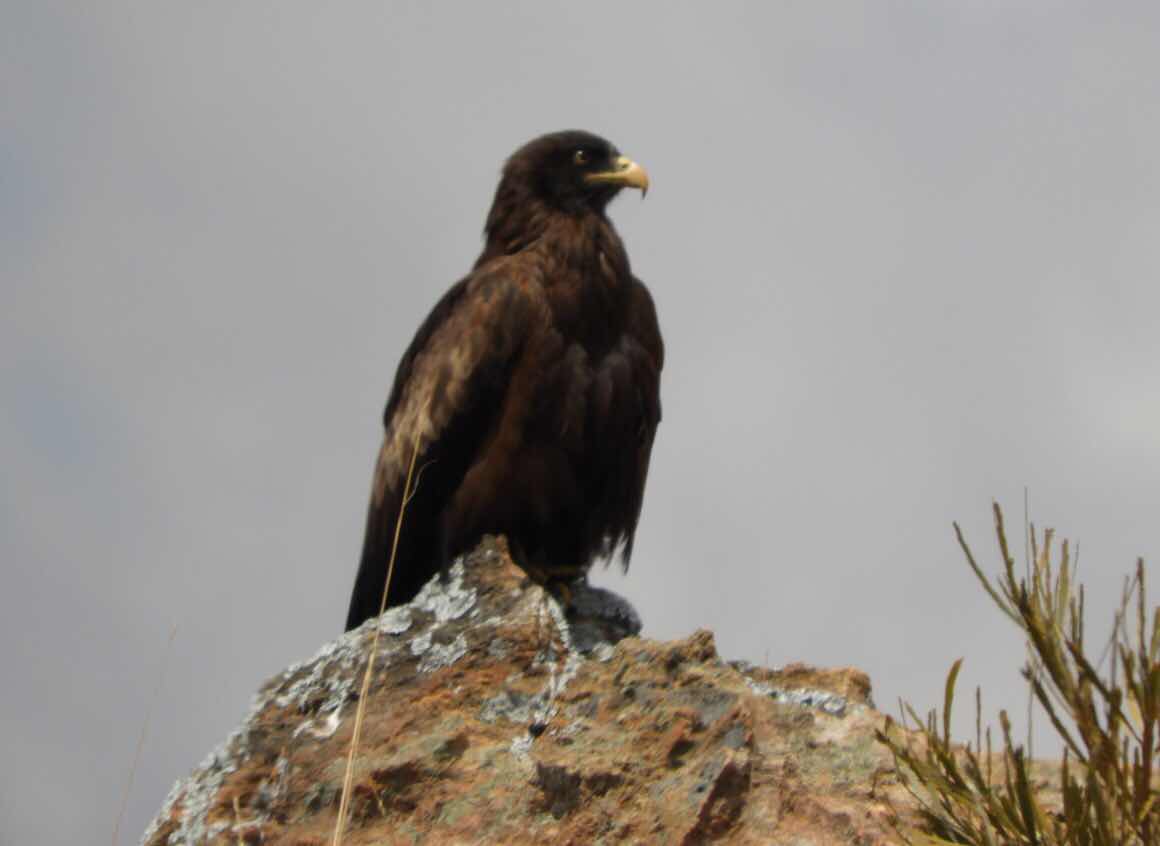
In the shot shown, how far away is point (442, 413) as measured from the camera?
6.38m

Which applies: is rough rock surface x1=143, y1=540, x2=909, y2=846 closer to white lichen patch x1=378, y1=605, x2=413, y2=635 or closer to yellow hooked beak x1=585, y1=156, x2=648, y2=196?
white lichen patch x1=378, y1=605, x2=413, y2=635

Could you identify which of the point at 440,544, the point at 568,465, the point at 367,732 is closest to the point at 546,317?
the point at 568,465

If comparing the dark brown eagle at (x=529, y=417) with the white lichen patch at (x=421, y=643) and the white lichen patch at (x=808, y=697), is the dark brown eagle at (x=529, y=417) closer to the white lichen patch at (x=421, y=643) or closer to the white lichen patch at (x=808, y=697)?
the white lichen patch at (x=421, y=643)

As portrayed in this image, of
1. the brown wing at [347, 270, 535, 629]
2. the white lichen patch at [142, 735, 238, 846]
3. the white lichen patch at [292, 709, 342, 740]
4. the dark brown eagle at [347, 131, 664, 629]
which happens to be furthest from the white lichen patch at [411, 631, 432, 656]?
the brown wing at [347, 270, 535, 629]

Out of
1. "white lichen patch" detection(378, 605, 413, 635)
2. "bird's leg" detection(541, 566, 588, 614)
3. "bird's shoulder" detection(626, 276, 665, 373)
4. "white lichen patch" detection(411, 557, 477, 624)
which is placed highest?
"bird's shoulder" detection(626, 276, 665, 373)

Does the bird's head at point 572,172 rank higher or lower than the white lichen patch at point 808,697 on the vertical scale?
higher

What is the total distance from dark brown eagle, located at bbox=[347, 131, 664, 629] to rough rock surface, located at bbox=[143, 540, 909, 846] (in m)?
1.31

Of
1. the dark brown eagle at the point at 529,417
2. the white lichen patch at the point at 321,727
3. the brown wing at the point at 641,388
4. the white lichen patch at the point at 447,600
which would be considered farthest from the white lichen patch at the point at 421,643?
the brown wing at the point at 641,388

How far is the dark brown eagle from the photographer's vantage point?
6172 millimetres

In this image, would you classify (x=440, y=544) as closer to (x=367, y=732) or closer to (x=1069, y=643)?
(x=367, y=732)

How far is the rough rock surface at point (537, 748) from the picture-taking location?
12.8ft

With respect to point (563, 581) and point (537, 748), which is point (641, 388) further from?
point (537, 748)

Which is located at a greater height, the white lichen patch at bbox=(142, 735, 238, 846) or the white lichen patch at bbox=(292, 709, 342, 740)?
the white lichen patch at bbox=(292, 709, 342, 740)

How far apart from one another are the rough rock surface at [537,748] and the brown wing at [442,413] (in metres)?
1.54
